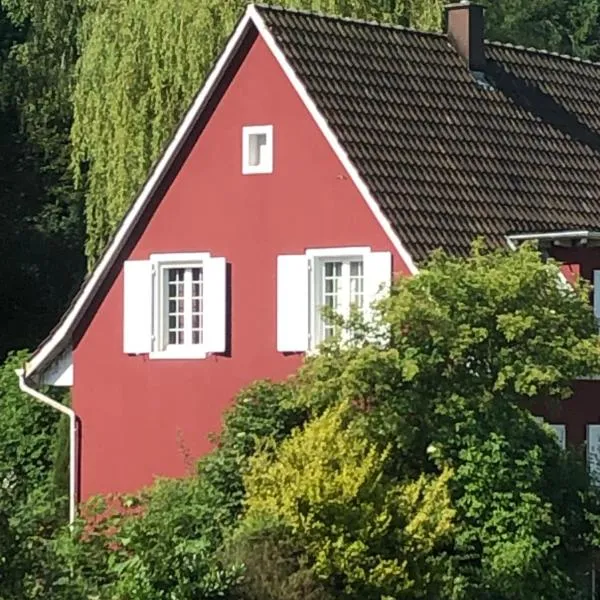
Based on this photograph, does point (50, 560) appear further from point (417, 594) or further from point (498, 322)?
point (498, 322)

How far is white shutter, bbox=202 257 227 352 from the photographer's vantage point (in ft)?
99.7

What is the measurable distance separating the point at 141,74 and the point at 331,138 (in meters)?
11.2

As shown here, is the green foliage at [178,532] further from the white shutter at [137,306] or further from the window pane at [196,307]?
the white shutter at [137,306]

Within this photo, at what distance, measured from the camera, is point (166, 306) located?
31109 mm

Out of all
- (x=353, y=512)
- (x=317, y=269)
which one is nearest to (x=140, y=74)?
(x=317, y=269)

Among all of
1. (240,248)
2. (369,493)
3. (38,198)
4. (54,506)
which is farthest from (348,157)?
(38,198)

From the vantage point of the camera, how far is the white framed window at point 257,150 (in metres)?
30.2

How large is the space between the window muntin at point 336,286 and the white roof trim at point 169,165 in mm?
923

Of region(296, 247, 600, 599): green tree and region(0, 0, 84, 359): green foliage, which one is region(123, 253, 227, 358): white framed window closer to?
region(296, 247, 600, 599): green tree

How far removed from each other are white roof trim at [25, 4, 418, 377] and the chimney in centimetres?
364

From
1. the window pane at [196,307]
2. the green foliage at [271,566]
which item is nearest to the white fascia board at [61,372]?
the window pane at [196,307]

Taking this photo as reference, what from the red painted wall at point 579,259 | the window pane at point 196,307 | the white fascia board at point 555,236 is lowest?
the window pane at point 196,307

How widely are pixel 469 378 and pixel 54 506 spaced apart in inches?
211

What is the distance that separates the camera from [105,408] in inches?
1254
